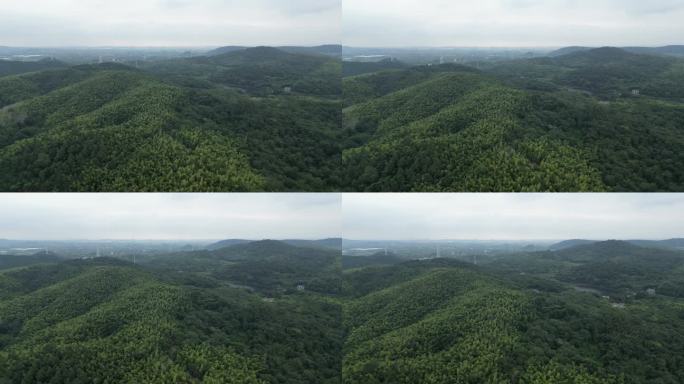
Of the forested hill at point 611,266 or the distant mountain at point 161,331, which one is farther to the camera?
the forested hill at point 611,266

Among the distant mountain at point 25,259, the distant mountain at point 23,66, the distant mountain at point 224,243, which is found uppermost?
the distant mountain at point 23,66

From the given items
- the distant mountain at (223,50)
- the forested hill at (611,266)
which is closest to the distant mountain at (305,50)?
the distant mountain at (223,50)

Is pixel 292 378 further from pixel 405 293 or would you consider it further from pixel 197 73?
pixel 197 73

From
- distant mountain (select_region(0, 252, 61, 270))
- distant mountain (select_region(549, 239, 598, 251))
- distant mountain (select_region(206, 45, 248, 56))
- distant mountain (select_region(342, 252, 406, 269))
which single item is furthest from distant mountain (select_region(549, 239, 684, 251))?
distant mountain (select_region(0, 252, 61, 270))

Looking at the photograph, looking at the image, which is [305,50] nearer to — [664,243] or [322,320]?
[322,320]

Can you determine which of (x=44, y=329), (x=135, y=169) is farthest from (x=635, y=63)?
(x=44, y=329)

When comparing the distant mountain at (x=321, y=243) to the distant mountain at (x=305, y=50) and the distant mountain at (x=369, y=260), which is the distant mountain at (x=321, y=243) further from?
the distant mountain at (x=305, y=50)
